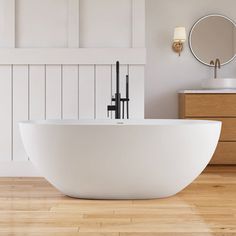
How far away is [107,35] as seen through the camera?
444 cm

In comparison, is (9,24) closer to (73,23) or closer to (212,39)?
(73,23)

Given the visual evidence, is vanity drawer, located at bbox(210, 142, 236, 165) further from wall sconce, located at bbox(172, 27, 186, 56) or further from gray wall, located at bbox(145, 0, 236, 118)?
wall sconce, located at bbox(172, 27, 186, 56)

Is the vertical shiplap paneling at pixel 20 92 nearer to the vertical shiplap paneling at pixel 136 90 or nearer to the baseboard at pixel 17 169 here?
the baseboard at pixel 17 169

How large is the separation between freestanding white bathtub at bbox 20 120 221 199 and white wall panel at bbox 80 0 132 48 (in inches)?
50.6

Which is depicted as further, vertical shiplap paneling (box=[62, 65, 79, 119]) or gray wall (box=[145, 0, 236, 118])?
gray wall (box=[145, 0, 236, 118])

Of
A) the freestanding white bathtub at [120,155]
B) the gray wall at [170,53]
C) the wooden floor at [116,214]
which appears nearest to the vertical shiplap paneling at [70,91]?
the wooden floor at [116,214]

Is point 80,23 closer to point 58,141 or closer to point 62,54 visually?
point 62,54

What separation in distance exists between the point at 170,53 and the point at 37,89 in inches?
67.6

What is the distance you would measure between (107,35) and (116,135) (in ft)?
4.83

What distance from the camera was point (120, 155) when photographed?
3.20 meters

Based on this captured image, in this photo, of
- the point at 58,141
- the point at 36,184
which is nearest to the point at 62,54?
the point at 36,184

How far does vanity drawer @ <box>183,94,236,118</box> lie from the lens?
16.6 ft

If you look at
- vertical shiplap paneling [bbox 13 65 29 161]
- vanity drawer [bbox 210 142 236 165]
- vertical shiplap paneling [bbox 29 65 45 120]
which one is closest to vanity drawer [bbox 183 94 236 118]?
vanity drawer [bbox 210 142 236 165]

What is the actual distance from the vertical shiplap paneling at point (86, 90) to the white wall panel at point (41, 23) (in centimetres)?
26
